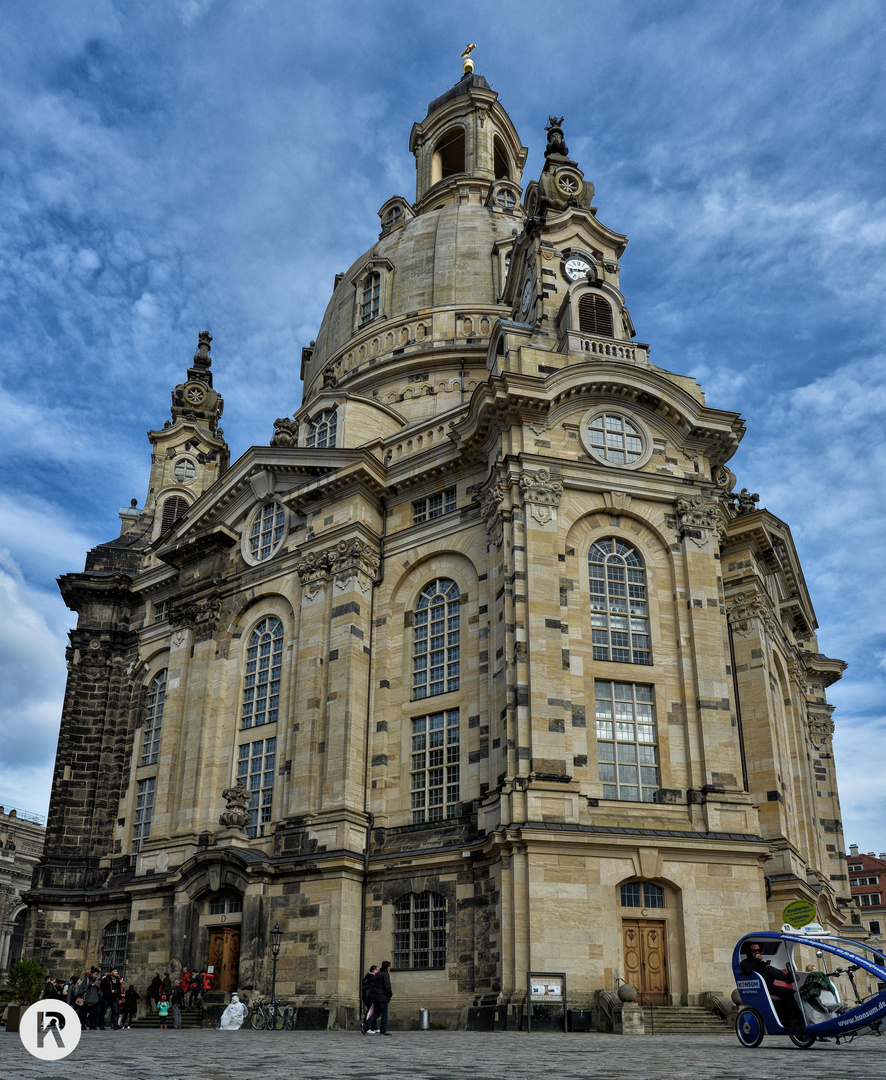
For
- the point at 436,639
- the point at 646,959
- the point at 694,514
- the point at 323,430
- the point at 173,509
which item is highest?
the point at 173,509

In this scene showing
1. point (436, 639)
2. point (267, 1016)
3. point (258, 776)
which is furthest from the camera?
point (258, 776)

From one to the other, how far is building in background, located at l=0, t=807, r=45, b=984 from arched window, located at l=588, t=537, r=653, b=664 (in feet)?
195

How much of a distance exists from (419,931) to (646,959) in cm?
741

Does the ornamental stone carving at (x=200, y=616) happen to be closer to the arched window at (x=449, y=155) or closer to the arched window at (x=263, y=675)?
the arched window at (x=263, y=675)

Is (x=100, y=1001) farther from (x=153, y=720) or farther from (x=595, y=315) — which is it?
(x=595, y=315)

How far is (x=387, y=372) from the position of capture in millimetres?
53531

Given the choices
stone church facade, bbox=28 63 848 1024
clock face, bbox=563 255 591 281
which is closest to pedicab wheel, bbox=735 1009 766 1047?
stone church facade, bbox=28 63 848 1024

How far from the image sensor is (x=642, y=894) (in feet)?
100

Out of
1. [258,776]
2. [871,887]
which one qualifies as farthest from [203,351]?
[871,887]

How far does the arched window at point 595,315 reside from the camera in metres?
41.3

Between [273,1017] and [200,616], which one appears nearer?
[273,1017]

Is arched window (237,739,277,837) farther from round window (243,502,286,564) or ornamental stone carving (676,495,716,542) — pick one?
ornamental stone carving (676,495,716,542)

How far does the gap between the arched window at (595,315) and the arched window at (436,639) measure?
1221cm

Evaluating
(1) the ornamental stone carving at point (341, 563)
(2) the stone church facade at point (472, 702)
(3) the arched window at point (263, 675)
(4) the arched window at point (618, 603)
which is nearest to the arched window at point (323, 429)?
(2) the stone church facade at point (472, 702)
